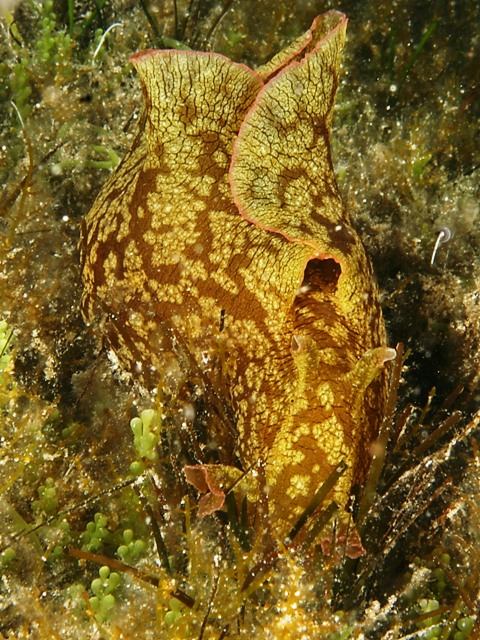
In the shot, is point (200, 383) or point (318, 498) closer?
point (318, 498)

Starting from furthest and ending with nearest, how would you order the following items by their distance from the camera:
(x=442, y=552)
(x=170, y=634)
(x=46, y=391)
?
(x=46, y=391) < (x=442, y=552) < (x=170, y=634)

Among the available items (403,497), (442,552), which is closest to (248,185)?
(403,497)

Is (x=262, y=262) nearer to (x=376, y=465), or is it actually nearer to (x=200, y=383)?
(x=200, y=383)

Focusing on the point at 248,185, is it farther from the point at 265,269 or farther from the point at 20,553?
the point at 20,553

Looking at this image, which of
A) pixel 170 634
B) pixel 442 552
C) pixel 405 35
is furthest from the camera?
pixel 405 35

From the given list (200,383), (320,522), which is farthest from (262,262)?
(320,522)

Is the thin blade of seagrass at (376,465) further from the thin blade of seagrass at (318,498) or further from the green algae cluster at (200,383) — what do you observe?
→ the thin blade of seagrass at (318,498)
